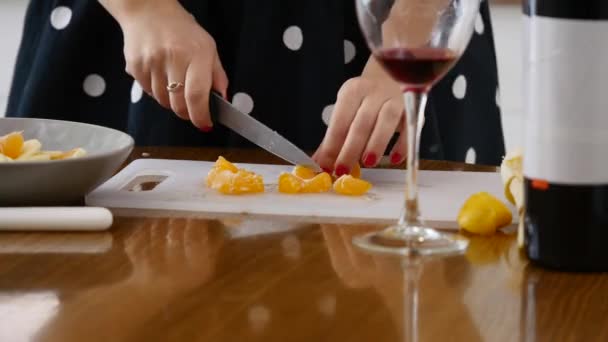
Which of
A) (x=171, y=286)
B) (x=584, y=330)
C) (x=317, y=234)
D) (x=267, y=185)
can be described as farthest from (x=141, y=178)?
(x=584, y=330)

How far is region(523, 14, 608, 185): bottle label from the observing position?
879 millimetres

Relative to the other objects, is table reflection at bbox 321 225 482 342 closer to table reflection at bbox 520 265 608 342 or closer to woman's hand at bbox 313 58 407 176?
table reflection at bbox 520 265 608 342

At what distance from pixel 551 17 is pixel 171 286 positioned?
1.15ft

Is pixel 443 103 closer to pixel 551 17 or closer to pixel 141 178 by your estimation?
pixel 141 178

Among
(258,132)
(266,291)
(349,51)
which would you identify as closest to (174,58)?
(258,132)

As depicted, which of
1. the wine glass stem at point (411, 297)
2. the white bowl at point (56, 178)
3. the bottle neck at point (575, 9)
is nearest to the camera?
the wine glass stem at point (411, 297)

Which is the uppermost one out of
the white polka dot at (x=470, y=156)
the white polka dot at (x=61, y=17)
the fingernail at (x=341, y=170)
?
the white polka dot at (x=61, y=17)

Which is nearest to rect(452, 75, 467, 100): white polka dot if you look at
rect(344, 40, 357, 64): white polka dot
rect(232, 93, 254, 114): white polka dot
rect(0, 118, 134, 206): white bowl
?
rect(344, 40, 357, 64): white polka dot

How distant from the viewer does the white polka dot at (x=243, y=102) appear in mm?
1676

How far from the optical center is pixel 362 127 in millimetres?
1347

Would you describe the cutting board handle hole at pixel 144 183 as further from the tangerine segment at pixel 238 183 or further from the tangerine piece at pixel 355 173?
the tangerine piece at pixel 355 173

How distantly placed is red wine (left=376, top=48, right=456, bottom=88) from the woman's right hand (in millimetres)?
446

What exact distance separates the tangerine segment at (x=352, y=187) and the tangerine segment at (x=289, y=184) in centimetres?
4

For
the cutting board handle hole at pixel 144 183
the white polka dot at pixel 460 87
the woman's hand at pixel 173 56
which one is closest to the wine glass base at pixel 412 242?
the cutting board handle hole at pixel 144 183
